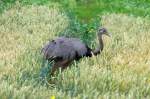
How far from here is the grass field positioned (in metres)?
10.8

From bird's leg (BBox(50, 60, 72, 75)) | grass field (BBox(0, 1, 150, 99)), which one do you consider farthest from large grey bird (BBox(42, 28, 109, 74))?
grass field (BBox(0, 1, 150, 99))

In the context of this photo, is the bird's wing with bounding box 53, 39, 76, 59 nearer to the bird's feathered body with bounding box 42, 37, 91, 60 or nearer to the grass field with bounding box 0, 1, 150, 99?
the bird's feathered body with bounding box 42, 37, 91, 60

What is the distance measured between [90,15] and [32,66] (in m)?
8.08

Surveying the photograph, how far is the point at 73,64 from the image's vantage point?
12.8 m

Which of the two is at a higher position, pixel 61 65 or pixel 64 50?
pixel 64 50

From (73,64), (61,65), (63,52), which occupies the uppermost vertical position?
(63,52)

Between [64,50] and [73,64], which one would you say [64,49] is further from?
[73,64]

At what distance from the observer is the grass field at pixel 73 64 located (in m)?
10.8

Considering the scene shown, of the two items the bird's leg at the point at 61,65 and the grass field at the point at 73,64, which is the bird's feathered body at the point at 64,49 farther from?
the grass field at the point at 73,64

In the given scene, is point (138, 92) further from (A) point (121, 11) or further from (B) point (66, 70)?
(A) point (121, 11)

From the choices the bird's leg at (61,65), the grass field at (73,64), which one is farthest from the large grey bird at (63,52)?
the grass field at (73,64)

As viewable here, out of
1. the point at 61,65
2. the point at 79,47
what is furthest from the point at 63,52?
the point at 79,47

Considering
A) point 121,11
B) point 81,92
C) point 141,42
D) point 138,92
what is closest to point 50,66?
point 81,92

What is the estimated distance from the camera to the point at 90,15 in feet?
65.5
